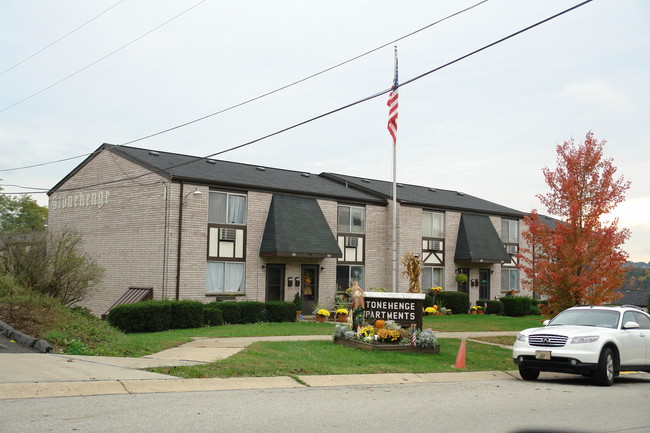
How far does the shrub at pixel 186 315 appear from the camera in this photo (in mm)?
21875

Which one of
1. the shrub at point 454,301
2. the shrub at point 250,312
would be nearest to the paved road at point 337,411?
the shrub at point 250,312

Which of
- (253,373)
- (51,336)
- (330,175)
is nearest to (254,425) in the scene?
(253,373)

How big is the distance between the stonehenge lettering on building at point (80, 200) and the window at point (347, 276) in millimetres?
11325

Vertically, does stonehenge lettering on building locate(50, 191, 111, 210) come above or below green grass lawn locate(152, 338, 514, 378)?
above

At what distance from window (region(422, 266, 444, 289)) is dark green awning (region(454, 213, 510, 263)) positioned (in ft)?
4.80

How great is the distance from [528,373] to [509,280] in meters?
27.4

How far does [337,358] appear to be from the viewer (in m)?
14.2

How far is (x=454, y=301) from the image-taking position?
33125 millimetres

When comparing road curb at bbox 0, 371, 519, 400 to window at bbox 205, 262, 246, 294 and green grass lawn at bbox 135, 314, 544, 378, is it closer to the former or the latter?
green grass lawn at bbox 135, 314, 544, 378

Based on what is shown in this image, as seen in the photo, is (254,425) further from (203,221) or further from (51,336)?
(203,221)

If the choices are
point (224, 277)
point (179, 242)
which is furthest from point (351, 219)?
point (179, 242)

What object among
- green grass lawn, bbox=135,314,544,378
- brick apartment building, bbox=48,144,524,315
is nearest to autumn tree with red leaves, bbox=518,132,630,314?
green grass lawn, bbox=135,314,544,378

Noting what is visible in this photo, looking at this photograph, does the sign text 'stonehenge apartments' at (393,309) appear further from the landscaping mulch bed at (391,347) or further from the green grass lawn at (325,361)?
the green grass lawn at (325,361)

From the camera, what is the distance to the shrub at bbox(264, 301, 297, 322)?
82.1 feet
